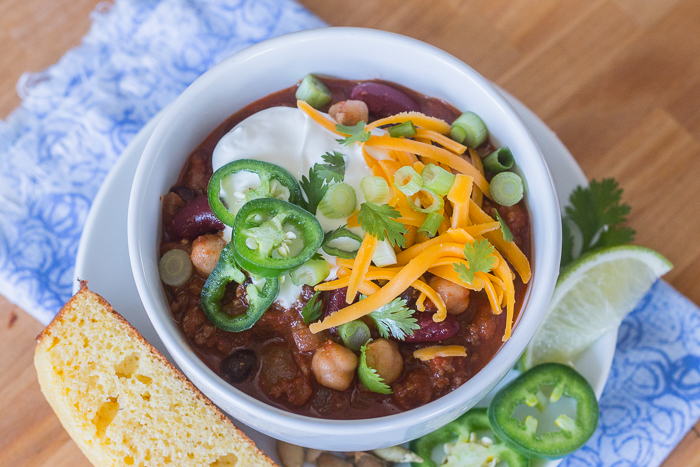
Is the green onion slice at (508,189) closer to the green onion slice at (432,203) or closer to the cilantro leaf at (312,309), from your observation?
the green onion slice at (432,203)

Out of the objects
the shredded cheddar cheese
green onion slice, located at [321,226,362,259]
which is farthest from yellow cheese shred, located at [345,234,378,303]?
green onion slice, located at [321,226,362,259]

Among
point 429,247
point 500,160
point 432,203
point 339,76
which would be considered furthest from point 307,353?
point 339,76

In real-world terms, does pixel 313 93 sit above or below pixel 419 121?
below

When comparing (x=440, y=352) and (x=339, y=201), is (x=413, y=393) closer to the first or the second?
(x=440, y=352)

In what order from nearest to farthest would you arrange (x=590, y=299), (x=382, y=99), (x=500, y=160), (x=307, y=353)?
1. (x=307, y=353)
2. (x=500, y=160)
3. (x=382, y=99)
4. (x=590, y=299)

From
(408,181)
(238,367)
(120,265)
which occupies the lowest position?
(120,265)

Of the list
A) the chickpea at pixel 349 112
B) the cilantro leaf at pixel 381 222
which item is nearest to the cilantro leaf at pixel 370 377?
the cilantro leaf at pixel 381 222
